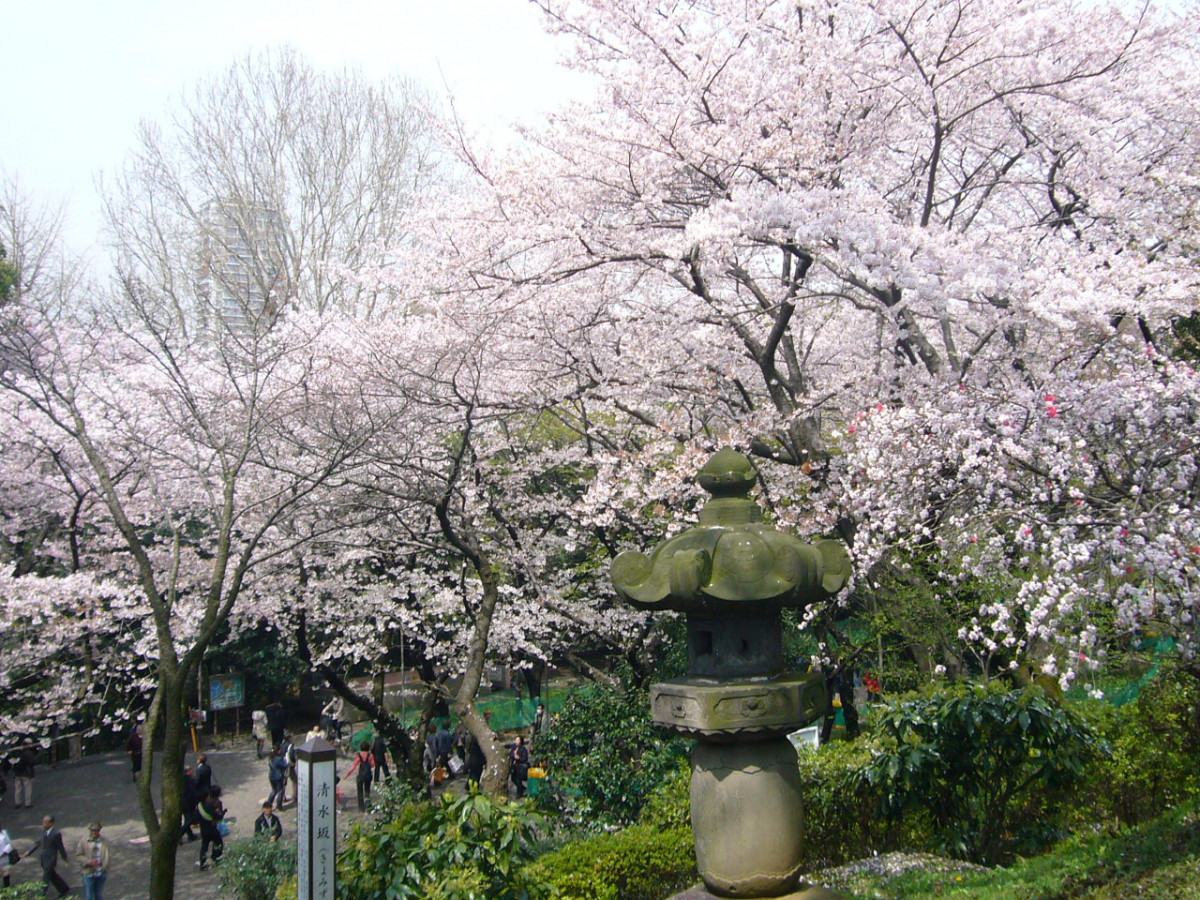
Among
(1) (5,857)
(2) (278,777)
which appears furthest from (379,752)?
(1) (5,857)

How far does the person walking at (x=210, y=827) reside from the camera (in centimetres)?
1188

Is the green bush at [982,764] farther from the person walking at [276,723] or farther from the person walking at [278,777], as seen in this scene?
the person walking at [276,723]

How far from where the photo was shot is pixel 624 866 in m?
6.06

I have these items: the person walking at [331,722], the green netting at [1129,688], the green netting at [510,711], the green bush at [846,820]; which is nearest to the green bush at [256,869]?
the green bush at [846,820]

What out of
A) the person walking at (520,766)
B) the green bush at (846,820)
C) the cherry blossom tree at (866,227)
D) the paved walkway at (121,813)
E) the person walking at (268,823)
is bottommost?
the paved walkway at (121,813)

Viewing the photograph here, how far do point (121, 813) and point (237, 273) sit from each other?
32.1 feet

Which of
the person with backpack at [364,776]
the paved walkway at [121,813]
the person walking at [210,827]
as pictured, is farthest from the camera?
the person with backpack at [364,776]

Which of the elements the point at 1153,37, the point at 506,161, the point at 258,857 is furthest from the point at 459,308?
the point at 1153,37

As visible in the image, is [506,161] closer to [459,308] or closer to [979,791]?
[459,308]

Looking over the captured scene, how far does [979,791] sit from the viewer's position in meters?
7.02

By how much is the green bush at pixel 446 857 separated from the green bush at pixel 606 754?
274 cm

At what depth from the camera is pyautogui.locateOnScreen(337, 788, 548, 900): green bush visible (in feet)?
17.4

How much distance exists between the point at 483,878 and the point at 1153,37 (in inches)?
374

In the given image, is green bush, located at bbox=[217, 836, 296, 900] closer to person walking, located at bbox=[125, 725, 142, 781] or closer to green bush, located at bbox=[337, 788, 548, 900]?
green bush, located at bbox=[337, 788, 548, 900]
